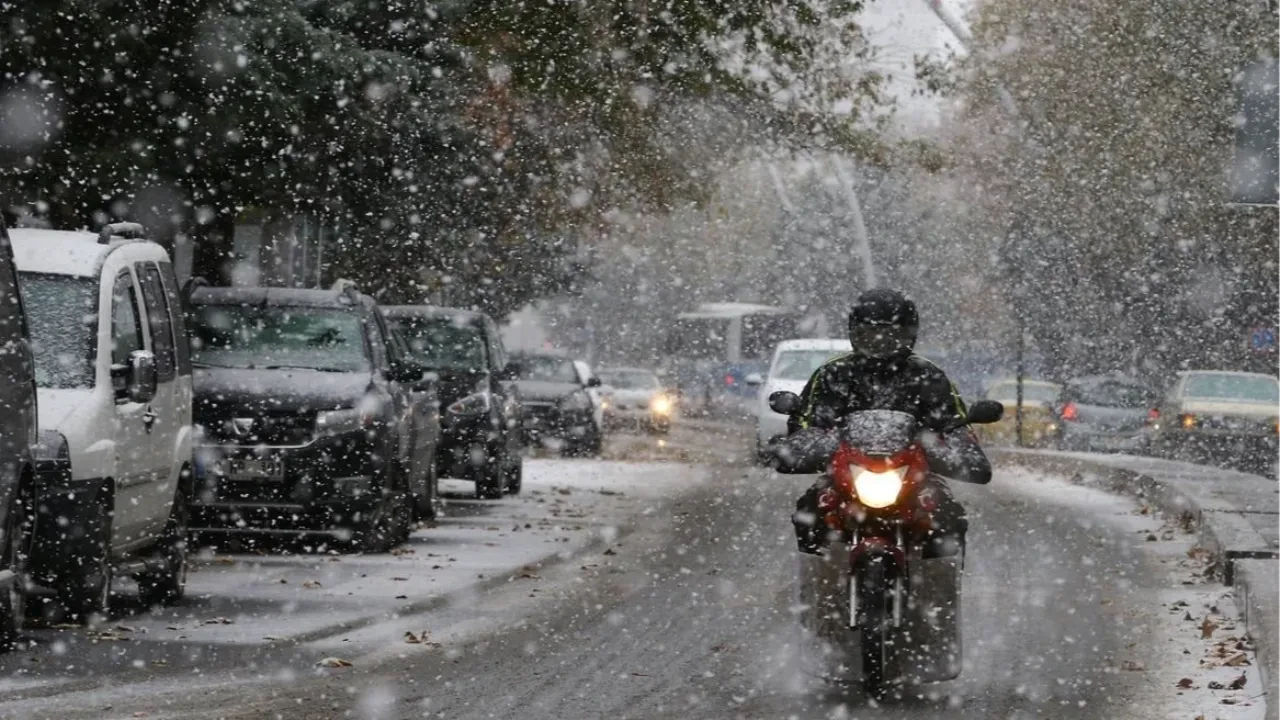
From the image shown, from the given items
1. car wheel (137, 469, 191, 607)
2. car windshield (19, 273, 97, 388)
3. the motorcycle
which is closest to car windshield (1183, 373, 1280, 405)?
car wheel (137, 469, 191, 607)

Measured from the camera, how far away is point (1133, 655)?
1077 cm

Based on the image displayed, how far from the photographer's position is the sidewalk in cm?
1080

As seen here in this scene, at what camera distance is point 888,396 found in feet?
29.8

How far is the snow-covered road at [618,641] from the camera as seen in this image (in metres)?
8.79

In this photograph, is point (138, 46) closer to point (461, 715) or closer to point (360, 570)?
point (360, 570)

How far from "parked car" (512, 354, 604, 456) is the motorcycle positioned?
2591 centimetres

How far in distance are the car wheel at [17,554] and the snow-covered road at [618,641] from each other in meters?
0.17

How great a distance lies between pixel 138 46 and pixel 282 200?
445 centimetres

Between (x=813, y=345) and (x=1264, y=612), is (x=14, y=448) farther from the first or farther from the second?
(x=813, y=345)

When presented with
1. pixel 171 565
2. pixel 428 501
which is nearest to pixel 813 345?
pixel 428 501

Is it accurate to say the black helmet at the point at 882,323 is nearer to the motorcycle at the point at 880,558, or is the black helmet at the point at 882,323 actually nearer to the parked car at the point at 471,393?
the motorcycle at the point at 880,558

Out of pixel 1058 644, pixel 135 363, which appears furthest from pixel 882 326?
pixel 135 363

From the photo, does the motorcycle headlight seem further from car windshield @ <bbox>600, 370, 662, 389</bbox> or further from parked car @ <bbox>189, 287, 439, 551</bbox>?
car windshield @ <bbox>600, 370, 662, 389</bbox>

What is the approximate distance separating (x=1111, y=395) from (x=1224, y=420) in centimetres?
716
